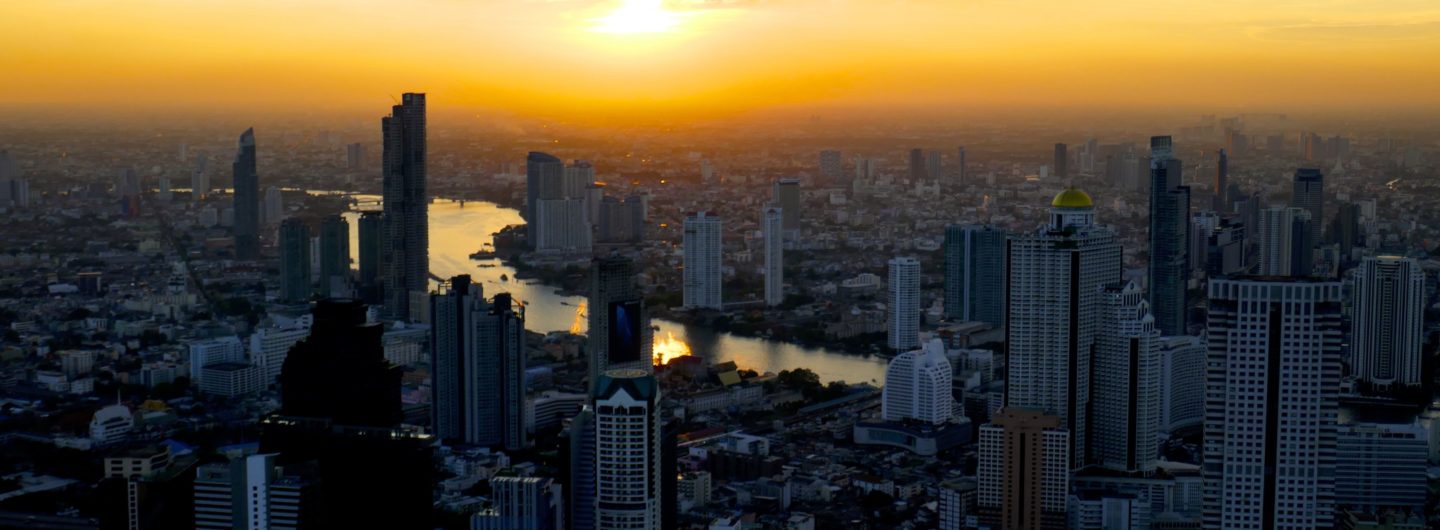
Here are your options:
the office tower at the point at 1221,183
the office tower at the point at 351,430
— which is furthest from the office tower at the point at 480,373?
the office tower at the point at 1221,183

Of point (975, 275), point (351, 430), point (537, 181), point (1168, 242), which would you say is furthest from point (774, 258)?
point (351, 430)

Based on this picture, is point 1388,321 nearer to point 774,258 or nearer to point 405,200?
point 774,258

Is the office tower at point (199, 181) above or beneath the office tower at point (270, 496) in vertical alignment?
above

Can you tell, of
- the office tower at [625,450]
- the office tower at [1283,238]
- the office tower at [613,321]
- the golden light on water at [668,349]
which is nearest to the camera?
the office tower at [625,450]

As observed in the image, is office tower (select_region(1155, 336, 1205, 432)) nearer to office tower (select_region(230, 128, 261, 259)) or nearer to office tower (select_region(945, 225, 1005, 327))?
office tower (select_region(945, 225, 1005, 327))

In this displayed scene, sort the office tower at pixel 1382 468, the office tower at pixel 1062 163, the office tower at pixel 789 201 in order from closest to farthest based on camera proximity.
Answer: the office tower at pixel 1382 468 → the office tower at pixel 1062 163 → the office tower at pixel 789 201

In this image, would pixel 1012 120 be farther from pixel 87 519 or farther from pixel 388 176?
pixel 87 519

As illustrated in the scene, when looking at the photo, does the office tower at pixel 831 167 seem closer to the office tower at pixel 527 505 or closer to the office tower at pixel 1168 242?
the office tower at pixel 1168 242
